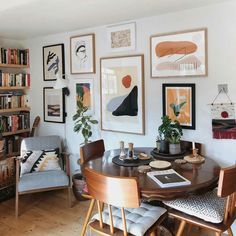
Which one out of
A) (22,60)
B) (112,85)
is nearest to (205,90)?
→ (112,85)

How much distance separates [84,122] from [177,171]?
62.3 inches

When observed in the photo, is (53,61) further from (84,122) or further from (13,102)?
(84,122)

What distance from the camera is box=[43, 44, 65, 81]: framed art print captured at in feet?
12.4

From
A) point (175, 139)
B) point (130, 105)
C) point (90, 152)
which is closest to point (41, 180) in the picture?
point (90, 152)

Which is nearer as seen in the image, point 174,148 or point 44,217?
point 174,148

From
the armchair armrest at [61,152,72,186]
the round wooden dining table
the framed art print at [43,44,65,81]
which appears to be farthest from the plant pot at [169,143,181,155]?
the framed art print at [43,44,65,81]

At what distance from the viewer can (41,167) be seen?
11.3 ft

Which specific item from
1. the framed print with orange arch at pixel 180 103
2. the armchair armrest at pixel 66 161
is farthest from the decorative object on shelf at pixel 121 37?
the armchair armrest at pixel 66 161

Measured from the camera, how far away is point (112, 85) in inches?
131

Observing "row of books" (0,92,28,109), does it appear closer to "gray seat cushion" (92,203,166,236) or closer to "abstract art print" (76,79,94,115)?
"abstract art print" (76,79,94,115)

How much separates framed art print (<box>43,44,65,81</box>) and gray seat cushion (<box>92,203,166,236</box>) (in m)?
2.29

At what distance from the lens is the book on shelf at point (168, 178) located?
6.31ft

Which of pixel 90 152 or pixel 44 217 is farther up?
pixel 90 152

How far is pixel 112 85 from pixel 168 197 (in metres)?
1.77
